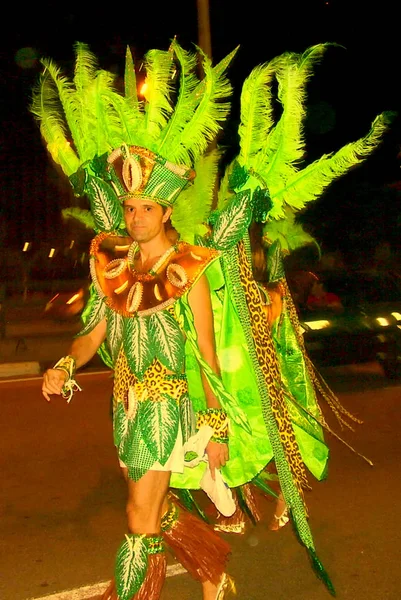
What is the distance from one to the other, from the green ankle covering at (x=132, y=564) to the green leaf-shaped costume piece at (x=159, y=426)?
319 millimetres

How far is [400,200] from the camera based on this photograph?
77.4 feet

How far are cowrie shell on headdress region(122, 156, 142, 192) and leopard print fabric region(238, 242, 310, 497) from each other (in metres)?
0.61

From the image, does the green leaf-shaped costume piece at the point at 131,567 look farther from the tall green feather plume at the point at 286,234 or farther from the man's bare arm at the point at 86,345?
the tall green feather plume at the point at 286,234

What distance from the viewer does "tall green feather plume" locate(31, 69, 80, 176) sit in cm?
375

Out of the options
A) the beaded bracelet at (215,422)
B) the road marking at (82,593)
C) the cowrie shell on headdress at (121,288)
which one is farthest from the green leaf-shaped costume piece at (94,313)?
the road marking at (82,593)

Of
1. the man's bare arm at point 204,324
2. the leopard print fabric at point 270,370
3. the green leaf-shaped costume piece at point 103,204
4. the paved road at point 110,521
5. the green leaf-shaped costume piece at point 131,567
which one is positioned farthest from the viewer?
the paved road at point 110,521

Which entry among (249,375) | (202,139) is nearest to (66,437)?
(249,375)

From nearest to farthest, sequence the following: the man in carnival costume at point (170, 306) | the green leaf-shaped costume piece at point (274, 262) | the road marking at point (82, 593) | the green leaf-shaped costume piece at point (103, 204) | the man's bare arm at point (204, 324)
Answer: the man in carnival costume at point (170, 306) < the man's bare arm at point (204, 324) < the green leaf-shaped costume piece at point (103, 204) < the road marking at point (82, 593) < the green leaf-shaped costume piece at point (274, 262)

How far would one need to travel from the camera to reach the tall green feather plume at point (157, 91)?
350 cm

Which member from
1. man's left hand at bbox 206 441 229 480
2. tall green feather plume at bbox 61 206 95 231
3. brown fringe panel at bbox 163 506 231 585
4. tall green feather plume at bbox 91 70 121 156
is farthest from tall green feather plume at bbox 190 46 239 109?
brown fringe panel at bbox 163 506 231 585

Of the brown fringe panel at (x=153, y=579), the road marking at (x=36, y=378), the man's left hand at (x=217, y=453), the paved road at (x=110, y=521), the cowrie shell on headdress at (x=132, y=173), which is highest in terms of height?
the cowrie shell on headdress at (x=132, y=173)

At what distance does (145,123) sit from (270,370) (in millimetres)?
1247

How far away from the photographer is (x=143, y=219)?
137 inches

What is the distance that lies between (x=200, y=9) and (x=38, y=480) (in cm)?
733
